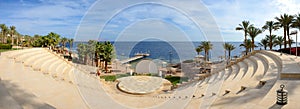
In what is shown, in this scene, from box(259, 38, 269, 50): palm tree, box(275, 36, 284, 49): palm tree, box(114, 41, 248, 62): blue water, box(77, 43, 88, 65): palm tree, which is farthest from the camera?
box(114, 41, 248, 62): blue water

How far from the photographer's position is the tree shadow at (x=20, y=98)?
665 cm

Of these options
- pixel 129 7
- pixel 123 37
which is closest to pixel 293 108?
pixel 129 7

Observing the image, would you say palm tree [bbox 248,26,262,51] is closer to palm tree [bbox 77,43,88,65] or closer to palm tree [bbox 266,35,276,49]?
palm tree [bbox 266,35,276,49]

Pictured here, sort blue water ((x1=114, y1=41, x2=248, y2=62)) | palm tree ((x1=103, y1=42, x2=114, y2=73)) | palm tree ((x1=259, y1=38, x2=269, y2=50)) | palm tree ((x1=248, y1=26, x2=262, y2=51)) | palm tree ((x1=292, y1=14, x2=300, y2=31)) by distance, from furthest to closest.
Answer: blue water ((x1=114, y1=41, x2=248, y2=62)), palm tree ((x1=103, y1=42, x2=114, y2=73)), palm tree ((x1=259, y1=38, x2=269, y2=50)), palm tree ((x1=248, y1=26, x2=262, y2=51)), palm tree ((x1=292, y1=14, x2=300, y2=31))

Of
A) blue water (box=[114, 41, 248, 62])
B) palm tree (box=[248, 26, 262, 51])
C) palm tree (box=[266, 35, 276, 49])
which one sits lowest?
blue water (box=[114, 41, 248, 62])

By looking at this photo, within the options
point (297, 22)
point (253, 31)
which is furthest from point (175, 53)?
point (297, 22)

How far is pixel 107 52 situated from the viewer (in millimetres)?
29031

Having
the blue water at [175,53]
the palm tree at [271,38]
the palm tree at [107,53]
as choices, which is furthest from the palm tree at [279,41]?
the palm tree at [107,53]

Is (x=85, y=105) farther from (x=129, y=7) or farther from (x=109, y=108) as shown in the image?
(x=129, y=7)

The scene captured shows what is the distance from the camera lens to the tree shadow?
6649 mm

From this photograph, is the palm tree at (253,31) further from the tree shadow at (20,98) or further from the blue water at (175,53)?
the tree shadow at (20,98)

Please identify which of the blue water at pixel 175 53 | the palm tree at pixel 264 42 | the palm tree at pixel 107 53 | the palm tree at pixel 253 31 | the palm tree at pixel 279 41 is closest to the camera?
the palm tree at pixel 279 41

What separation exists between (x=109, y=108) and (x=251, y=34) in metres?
26.2

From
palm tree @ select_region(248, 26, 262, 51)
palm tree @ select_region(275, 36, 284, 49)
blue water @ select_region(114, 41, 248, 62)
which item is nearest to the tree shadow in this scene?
blue water @ select_region(114, 41, 248, 62)
